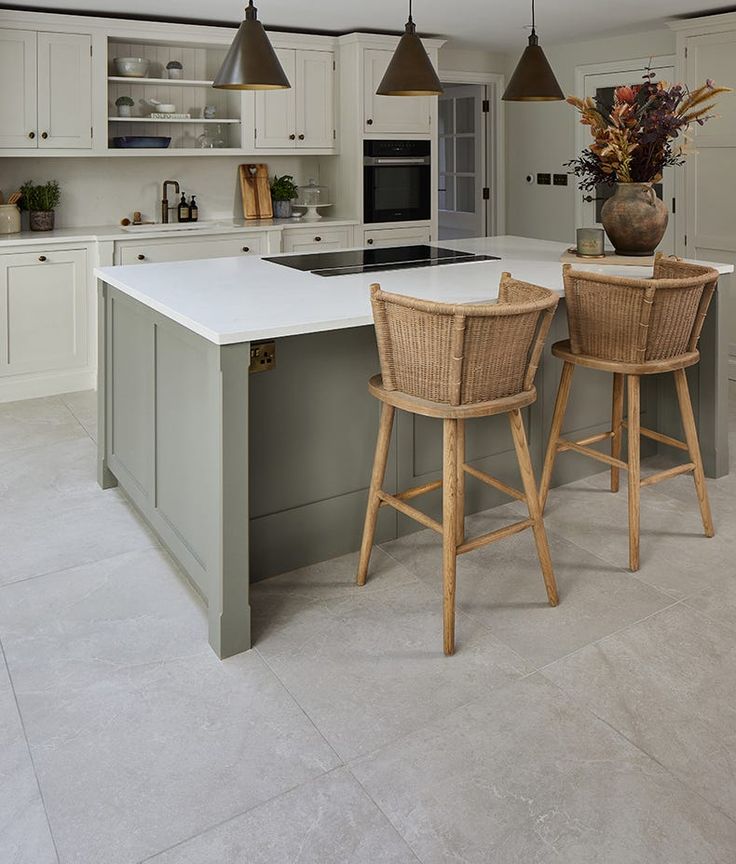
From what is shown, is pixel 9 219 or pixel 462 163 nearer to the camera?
pixel 9 219

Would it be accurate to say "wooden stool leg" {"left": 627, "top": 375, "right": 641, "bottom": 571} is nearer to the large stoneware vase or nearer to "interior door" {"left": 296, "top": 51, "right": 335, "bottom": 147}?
the large stoneware vase

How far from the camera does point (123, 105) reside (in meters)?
5.29

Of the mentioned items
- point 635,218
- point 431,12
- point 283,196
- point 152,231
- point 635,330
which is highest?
point 431,12

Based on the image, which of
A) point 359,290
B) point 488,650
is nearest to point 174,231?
point 359,290

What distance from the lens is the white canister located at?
4.96m

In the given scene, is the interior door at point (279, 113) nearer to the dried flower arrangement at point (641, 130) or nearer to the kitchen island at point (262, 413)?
the kitchen island at point (262, 413)

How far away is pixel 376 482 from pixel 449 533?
377 mm

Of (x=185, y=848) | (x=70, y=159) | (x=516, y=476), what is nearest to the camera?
(x=185, y=848)

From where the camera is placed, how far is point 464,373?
7.34ft

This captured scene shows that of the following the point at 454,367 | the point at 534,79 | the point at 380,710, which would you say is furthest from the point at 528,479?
the point at 534,79

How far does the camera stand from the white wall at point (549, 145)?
618cm

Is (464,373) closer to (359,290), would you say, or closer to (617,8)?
(359,290)

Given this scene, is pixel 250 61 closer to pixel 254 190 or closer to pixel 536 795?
pixel 536 795

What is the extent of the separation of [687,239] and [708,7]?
54.0 inches
